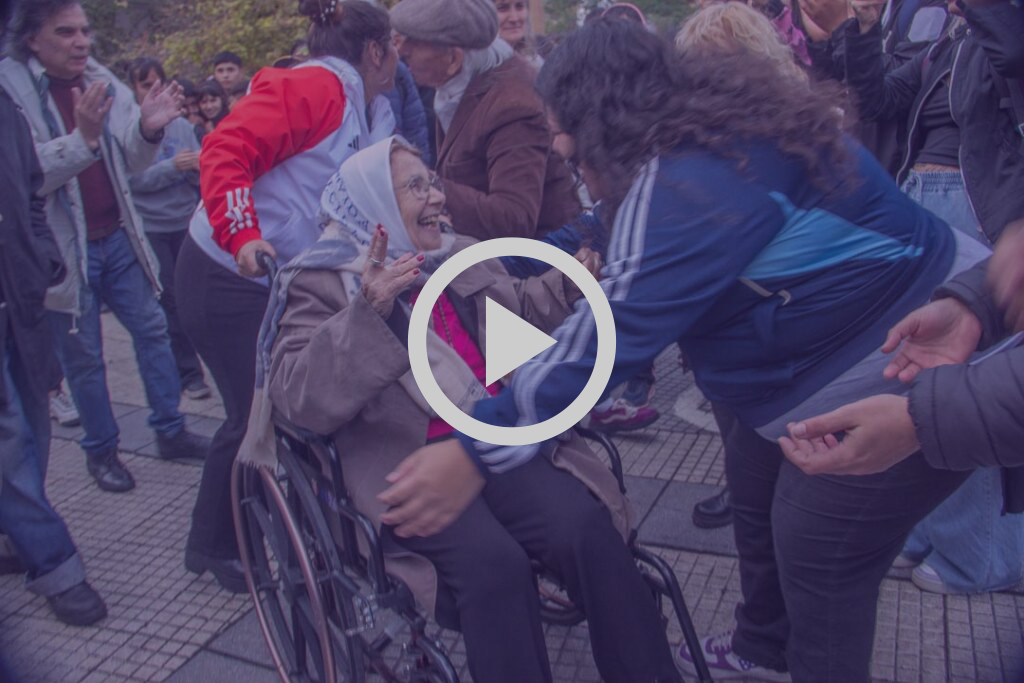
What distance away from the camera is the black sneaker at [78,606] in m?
2.94

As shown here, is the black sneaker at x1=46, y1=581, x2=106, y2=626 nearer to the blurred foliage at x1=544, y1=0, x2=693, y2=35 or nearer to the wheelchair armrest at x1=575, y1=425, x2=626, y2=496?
the wheelchair armrest at x1=575, y1=425, x2=626, y2=496

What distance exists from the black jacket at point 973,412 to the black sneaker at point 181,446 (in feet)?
11.3

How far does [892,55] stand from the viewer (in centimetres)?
337

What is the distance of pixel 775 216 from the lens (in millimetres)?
1484

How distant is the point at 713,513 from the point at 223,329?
1.74 meters

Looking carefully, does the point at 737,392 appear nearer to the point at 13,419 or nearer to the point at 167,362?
the point at 13,419

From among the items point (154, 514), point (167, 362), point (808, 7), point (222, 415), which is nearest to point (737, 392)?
point (808, 7)

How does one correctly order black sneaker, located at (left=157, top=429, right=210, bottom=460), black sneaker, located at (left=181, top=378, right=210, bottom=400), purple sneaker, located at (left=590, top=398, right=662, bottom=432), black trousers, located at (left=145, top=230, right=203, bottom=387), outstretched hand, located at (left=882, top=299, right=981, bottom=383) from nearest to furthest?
outstretched hand, located at (left=882, top=299, right=981, bottom=383) → purple sneaker, located at (left=590, top=398, right=662, bottom=432) → black sneaker, located at (left=157, top=429, right=210, bottom=460) → black trousers, located at (left=145, top=230, right=203, bottom=387) → black sneaker, located at (left=181, top=378, right=210, bottom=400)

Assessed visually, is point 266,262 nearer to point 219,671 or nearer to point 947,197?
point 219,671

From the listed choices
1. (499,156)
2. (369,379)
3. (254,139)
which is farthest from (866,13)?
(369,379)

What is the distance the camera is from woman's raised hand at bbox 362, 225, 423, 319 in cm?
178

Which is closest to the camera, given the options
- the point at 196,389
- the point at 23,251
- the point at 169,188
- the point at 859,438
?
the point at 859,438

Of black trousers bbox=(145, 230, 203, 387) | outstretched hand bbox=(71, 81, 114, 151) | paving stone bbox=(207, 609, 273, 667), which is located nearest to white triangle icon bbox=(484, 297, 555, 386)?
paving stone bbox=(207, 609, 273, 667)

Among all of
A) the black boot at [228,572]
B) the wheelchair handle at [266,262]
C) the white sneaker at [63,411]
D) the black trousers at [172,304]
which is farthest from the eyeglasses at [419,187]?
the white sneaker at [63,411]
